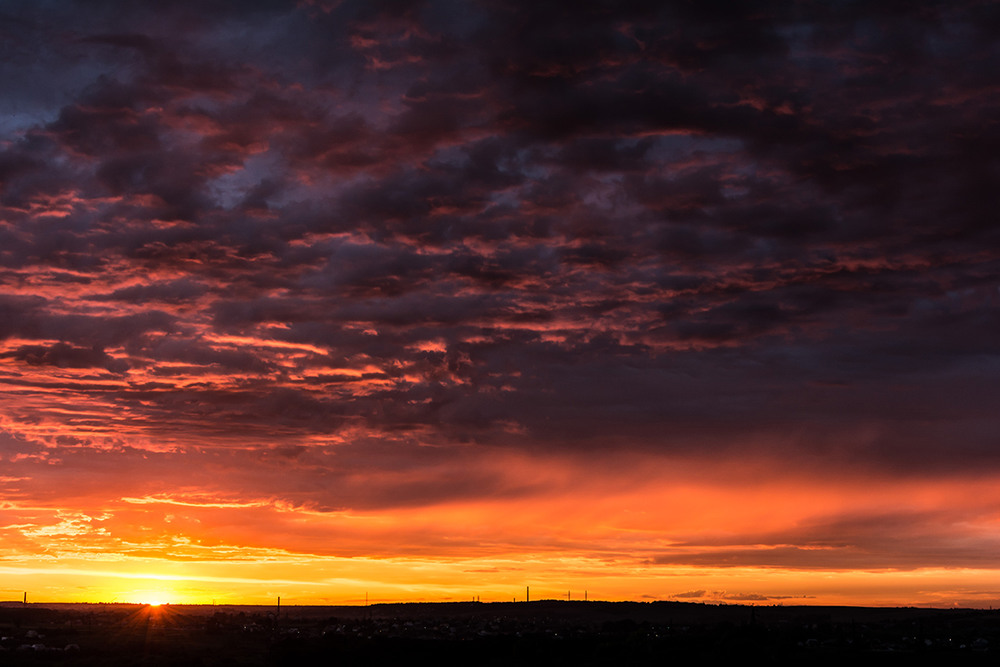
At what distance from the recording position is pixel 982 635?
335ft

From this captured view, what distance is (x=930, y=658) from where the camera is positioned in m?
72.6

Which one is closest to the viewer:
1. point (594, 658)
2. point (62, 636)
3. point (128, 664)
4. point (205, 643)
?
point (128, 664)

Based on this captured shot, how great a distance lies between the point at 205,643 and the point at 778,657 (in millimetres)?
56954

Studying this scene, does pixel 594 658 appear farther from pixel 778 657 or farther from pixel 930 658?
pixel 930 658

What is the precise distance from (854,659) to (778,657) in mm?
6088

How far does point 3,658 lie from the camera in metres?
74.2

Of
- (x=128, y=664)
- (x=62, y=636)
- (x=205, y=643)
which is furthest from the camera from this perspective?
(x=62, y=636)

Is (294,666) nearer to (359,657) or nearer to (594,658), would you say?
(359,657)

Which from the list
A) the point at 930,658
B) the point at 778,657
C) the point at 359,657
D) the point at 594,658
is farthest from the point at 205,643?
the point at 930,658

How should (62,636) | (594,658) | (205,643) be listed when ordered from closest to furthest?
1. (594,658)
2. (205,643)
3. (62,636)

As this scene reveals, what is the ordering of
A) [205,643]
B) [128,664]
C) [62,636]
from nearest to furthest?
[128,664], [205,643], [62,636]

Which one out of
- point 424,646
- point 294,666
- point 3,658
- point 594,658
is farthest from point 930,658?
point 3,658

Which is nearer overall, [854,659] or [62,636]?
[854,659]

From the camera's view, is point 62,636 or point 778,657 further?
point 62,636
